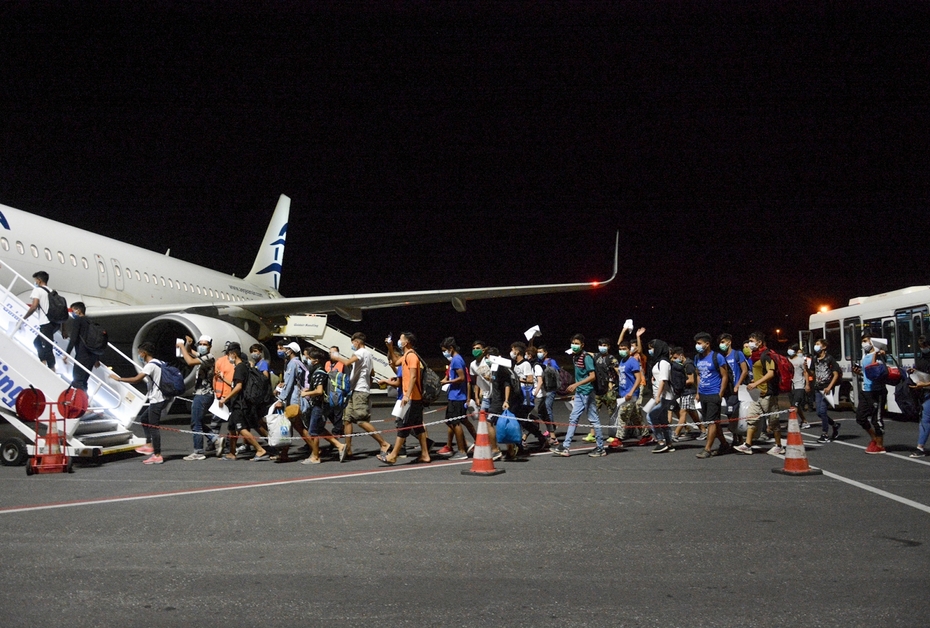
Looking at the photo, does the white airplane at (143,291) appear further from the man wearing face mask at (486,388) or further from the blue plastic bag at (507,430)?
the blue plastic bag at (507,430)

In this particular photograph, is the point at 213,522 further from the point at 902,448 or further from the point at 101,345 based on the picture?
the point at 902,448

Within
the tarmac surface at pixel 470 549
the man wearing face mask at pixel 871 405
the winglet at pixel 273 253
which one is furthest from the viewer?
the winglet at pixel 273 253

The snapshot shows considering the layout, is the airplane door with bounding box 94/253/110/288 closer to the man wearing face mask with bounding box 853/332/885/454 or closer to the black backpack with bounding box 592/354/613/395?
the black backpack with bounding box 592/354/613/395

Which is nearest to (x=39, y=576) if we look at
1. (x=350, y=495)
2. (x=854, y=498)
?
(x=350, y=495)

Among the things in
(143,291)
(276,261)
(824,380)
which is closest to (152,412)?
(143,291)

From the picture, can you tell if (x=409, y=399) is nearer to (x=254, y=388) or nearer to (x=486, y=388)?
(x=486, y=388)

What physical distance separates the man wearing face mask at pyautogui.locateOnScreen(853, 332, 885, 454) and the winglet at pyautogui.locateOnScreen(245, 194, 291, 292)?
80.6 ft

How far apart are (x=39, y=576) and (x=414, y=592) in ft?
7.46

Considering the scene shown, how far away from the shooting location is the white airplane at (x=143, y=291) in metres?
15.5

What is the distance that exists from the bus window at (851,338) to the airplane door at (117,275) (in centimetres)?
1685

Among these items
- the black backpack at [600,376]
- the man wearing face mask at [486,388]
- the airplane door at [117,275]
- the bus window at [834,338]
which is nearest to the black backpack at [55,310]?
the man wearing face mask at [486,388]

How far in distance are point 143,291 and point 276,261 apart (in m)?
12.9

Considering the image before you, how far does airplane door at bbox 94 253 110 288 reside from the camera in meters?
17.6

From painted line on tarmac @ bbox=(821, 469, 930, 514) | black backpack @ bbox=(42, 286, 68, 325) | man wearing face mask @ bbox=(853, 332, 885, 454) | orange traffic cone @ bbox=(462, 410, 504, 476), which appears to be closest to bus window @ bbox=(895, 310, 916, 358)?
man wearing face mask @ bbox=(853, 332, 885, 454)
